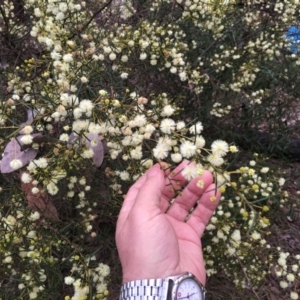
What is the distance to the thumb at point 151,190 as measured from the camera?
1.60 meters

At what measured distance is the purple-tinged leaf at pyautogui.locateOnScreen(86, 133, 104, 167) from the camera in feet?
5.67

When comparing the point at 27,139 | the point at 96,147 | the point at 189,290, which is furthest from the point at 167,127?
the point at 189,290

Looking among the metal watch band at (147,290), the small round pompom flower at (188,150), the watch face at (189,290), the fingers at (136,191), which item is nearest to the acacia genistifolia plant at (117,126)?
the small round pompom flower at (188,150)

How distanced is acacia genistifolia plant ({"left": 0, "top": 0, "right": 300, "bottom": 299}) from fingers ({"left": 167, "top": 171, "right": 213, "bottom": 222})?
16cm

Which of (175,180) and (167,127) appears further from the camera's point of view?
(175,180)

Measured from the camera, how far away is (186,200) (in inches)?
71.9

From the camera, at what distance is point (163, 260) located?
1.64 meters

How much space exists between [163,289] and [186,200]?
0.43m

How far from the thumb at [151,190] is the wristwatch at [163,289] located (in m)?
0.30

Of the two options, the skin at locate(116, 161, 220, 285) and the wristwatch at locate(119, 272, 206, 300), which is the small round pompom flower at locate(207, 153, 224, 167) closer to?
the skin at locate(116, 161, 220, 285)

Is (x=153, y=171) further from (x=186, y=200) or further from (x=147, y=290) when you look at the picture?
(x=147, y=290)

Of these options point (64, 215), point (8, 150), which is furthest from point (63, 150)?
point (64, 215)

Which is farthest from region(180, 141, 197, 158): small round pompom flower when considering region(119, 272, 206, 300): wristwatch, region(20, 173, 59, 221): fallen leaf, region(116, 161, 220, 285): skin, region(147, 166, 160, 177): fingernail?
region(20, 173, 59, 221): fallen leaf

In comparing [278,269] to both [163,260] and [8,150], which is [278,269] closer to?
[163,260]
